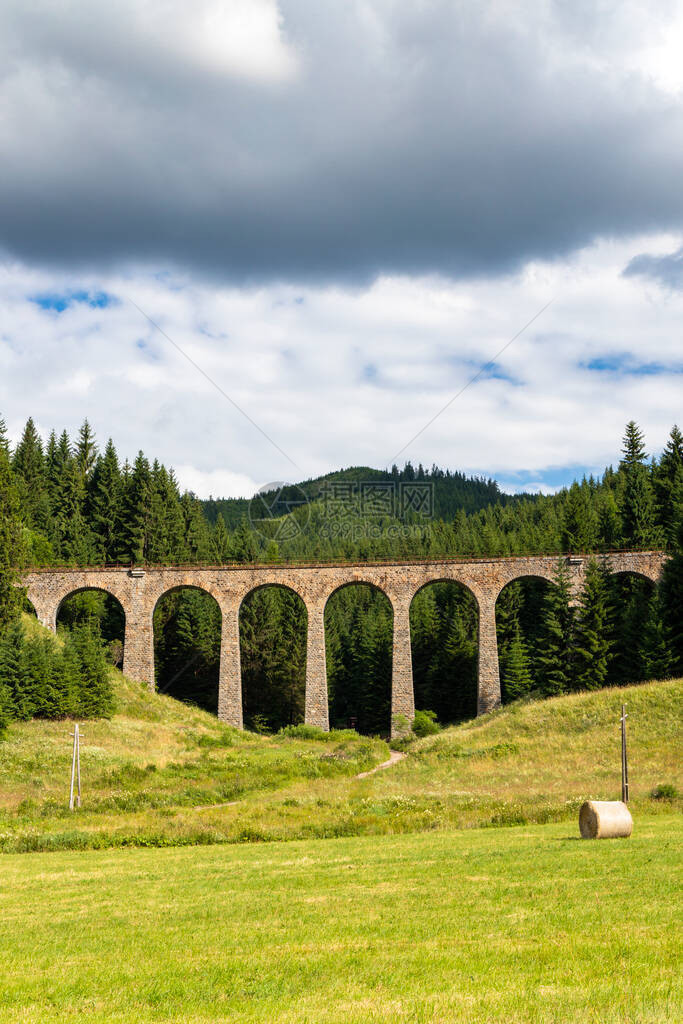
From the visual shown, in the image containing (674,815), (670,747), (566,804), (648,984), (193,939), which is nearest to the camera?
(648,984)

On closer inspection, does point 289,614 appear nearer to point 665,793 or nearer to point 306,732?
point 306,732

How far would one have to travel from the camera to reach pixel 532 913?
32.4 feet

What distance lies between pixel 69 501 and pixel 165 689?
22.5m

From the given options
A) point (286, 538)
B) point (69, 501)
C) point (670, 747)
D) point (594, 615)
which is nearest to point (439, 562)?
point (594, 615)

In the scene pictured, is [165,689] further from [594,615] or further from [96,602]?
[594,615]

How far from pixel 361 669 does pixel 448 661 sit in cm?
978

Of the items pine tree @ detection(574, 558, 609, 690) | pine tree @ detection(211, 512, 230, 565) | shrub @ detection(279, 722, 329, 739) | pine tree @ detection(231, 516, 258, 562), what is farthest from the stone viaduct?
pine tree @ detection(231, 516, 258, 562)

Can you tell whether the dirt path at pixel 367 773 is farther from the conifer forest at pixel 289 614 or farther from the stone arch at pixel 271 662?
the stone arch at pixel 271 662

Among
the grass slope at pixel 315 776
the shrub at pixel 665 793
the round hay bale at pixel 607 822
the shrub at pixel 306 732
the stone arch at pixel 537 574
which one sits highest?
the stone arch at pixel 537 574

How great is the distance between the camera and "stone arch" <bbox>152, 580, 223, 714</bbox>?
7119 centimetres

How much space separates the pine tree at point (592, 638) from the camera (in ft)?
161

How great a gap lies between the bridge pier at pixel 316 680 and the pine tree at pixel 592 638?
16.1 meters

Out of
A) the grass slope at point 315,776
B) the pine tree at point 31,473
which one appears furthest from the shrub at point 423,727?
the pine tree at point 31,473

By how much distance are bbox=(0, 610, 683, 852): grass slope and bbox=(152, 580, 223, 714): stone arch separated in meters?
21.1
